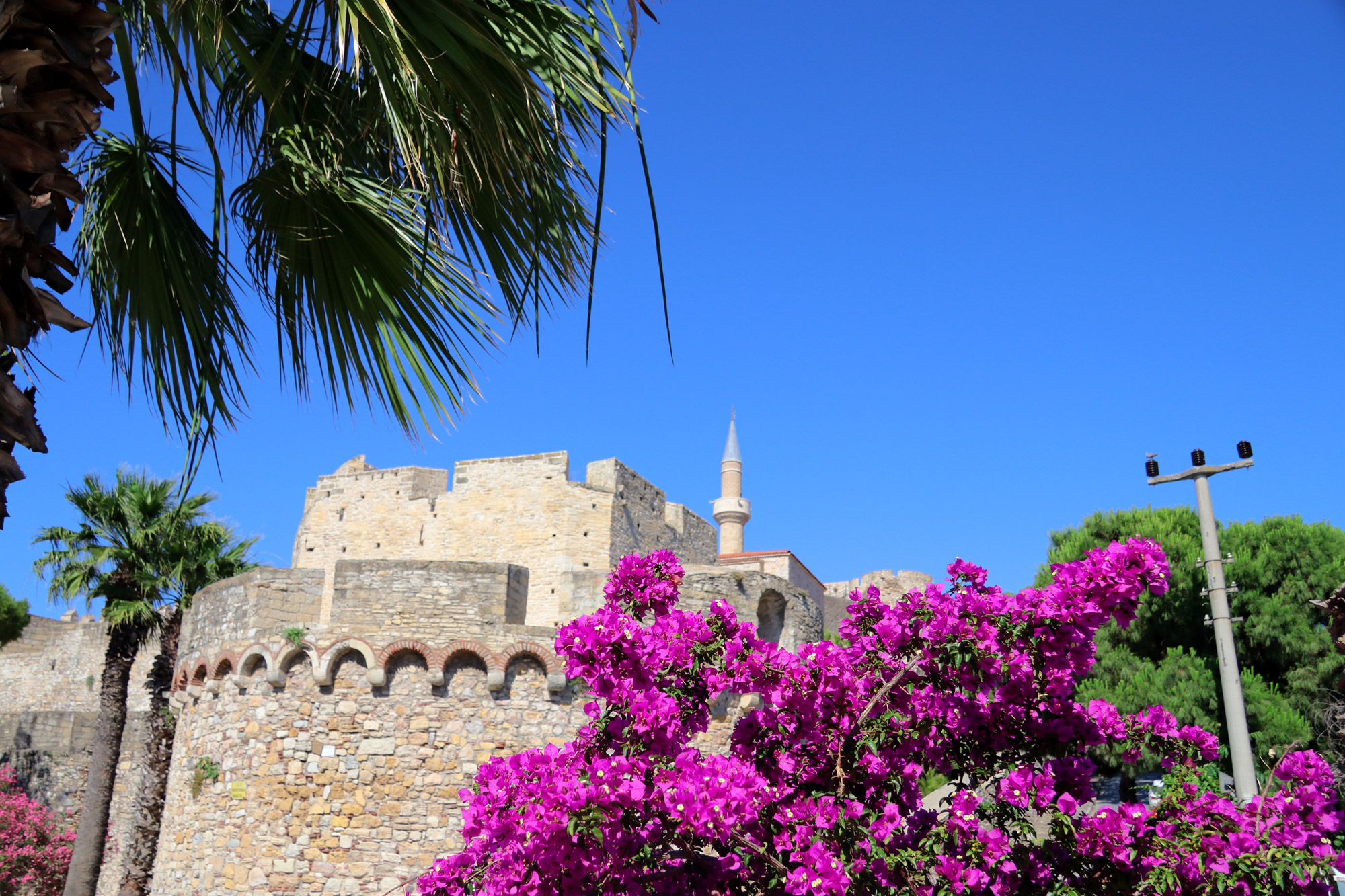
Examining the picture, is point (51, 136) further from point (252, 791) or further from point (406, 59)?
point (252, 791)

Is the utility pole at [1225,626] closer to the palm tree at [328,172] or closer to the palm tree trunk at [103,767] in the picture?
the palm tree at [328,172]

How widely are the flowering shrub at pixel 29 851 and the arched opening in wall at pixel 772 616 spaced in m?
12.6

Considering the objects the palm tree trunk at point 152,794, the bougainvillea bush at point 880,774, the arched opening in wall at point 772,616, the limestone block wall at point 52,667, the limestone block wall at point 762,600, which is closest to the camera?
the bougainvillea bush at point 880,774

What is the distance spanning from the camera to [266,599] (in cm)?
1112

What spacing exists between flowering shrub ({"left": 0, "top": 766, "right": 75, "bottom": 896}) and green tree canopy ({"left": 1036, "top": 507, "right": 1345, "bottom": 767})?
17964mm

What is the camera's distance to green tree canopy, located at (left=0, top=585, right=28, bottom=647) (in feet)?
90.6

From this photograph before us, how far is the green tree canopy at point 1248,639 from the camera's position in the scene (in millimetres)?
15500

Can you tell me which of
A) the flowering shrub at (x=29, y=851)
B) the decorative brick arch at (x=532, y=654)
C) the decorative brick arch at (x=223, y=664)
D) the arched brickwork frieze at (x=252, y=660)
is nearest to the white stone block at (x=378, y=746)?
the decorative brick arch at (x=532, y=654)

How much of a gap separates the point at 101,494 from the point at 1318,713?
60.8 feet

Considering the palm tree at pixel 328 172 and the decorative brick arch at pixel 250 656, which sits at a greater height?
the palm tree at pixel 328 172

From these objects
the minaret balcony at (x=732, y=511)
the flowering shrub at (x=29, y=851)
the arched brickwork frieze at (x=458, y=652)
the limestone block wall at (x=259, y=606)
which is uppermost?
the minaret balcony at (x=732, y=511)

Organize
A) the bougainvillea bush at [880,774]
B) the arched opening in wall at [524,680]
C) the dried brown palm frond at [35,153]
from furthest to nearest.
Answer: the arched opening in wall at [524,680]
the bougainvillea bush at [880,774]
the dried brown palm frond at [35,153]

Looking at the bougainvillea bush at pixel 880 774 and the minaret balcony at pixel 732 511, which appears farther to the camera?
the minaret balcony at pixel 732 511

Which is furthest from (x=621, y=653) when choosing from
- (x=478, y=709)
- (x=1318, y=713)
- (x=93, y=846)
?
(x=1318, y=713)
